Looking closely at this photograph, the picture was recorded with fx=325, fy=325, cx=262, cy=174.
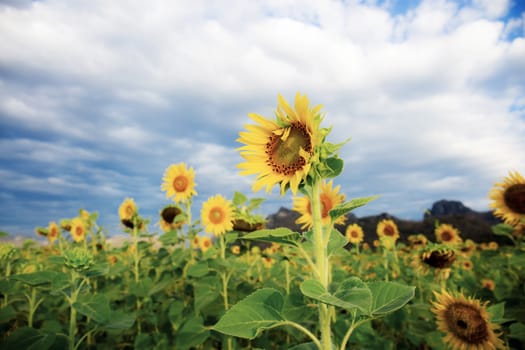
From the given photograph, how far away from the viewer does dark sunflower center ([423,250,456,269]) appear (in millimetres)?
3660

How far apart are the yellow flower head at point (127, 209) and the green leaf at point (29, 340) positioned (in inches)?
115

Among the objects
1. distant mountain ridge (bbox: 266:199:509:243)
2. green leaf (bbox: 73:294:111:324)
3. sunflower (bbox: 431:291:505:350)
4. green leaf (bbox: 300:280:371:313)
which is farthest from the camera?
distant mountain ridge (bbox: 266:199:509:243)

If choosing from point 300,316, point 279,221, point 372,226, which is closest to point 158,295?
point 300,316

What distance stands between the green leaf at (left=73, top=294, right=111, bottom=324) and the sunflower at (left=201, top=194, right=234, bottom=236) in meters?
1.86

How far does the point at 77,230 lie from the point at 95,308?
4355 millimetres

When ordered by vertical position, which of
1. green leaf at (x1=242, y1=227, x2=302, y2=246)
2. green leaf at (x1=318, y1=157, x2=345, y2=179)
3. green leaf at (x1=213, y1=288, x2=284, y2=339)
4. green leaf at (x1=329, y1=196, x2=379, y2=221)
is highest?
green leaf at (x1=318, y1=157, x2=345, y2=179)

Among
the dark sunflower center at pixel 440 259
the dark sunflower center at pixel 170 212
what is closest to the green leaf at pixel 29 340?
the dark sunflower center at pixel 170 212

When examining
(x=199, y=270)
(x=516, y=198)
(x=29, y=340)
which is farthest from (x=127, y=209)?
(x=516, y=198)

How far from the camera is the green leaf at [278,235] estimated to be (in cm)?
143

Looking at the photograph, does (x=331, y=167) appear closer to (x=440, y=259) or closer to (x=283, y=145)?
(x=283, y=145)

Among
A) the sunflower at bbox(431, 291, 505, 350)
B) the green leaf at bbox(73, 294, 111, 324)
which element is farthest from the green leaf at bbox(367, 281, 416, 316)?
the green leaf at bbox(73, 294, 111, 324)

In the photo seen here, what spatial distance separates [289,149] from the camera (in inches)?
69.7

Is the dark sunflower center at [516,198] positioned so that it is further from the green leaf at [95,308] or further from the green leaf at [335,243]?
the green leaf at [95,308]

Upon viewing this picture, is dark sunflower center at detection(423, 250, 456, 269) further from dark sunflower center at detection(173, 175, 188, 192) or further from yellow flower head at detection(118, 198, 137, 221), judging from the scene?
yellow flower head at detection(118, 198, 137, 221)
